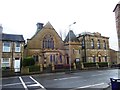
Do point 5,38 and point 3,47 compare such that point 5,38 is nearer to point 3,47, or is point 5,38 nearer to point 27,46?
point 3,47

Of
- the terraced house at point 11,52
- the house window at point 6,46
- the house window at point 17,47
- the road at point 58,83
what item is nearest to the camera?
the road at point 58,83

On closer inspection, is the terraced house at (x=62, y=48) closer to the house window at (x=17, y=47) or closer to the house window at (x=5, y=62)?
the house window at (x=17, y=47)

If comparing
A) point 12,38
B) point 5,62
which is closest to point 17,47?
point 12,38

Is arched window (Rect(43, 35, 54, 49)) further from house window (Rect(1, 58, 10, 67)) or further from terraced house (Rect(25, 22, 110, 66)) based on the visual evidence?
house window (Rect(1, 58, 10, 67))

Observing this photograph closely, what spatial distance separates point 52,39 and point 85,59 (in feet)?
33.5

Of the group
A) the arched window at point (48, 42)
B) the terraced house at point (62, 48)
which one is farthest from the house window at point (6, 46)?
the arched window at point (48, 42)

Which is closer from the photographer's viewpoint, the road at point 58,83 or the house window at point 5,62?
the road at point 58,83

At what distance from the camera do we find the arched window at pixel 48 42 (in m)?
34.6

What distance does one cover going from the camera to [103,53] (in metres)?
41.7

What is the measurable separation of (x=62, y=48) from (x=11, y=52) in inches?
497

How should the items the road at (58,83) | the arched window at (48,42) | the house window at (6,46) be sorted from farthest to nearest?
the arched window at (48,42) → the house window at (6,46) → the road at (58,83)

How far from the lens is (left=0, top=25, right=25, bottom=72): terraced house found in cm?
2784

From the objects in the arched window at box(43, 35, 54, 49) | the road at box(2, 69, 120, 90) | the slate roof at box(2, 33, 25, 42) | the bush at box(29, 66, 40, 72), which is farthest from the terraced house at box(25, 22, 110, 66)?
the road at box(2, 69, 120, 90)

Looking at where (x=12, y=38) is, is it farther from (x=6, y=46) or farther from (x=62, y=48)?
(x=62, y=48)
